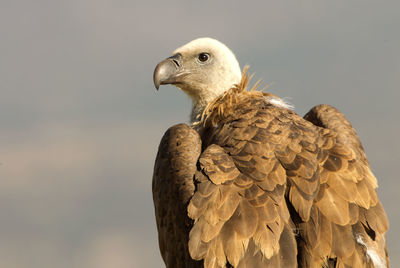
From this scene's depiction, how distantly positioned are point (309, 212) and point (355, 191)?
0.62 meters

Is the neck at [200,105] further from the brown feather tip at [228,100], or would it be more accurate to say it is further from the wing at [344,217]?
the wing at [344,217]

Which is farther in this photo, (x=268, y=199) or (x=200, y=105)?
(x=200, y=105)

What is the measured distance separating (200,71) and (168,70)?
0.47 meters

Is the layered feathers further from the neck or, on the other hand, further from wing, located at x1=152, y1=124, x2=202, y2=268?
the neck

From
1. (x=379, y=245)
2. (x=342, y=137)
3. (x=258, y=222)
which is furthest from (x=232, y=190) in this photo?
(x=342, y=137)

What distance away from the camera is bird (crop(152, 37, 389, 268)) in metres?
6.37

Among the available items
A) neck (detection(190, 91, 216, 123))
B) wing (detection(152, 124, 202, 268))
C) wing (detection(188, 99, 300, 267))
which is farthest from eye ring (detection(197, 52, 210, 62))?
wing (detection(188, 99, 300, 267))

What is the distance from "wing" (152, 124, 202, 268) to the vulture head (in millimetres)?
2116

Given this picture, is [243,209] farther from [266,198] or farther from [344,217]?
[344,217]

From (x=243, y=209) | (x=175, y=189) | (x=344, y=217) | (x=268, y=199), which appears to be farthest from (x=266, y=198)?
(x=175, y=189)

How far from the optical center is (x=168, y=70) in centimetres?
1022

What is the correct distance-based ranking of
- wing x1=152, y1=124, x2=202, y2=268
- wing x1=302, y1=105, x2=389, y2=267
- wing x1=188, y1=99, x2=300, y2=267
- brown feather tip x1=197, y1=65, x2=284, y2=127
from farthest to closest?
brown feather tip x1=197, y1=65, x2=284, y2=127 → wing x1=152, y1=124, x2=202, y2=268 → wing x1=302, y1=105, x2=389, y2=267 → wing x1=188, y1=99, x2=300, y2=267

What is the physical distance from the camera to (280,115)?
7.93 m

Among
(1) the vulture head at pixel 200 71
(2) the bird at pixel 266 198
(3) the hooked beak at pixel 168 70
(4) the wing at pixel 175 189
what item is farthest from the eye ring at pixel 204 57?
(4) the wing at pixel 175 189
